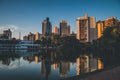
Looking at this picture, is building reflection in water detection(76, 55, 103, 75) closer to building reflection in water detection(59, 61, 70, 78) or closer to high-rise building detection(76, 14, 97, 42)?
building reflection in water detection(59, 61, 70, 78)

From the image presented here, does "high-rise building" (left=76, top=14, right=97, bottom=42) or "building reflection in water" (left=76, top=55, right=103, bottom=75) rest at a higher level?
"high-rise building" (left=76, top=14, right=97, bottom=42)

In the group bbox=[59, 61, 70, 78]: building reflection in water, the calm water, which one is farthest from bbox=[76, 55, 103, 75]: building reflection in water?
bbox=[59, 61, 70, 78]: building reflection in water

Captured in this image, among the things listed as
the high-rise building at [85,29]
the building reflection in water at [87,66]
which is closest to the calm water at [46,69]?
the building reflection in water at [87,66]

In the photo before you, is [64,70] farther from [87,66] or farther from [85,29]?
[85,29]

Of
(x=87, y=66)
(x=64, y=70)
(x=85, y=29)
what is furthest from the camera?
(x=85, y=29)

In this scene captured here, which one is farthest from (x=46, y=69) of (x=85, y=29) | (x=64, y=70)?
(x=85, y=29)

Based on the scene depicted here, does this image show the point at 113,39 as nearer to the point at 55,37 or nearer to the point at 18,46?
the point at 55,37

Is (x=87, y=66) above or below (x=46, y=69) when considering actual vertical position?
above

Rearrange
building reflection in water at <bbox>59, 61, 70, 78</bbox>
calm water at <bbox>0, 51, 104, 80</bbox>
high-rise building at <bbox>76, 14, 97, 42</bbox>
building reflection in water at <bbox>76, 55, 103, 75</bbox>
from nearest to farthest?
calm water at <bbox>0, 51, 104, 80</bbox> → building reflection in water at <bbox>59, 61, 70, 78</bbox> → building reflection in water at <bbox>76, 55, 103, 75</bbox> → high-rise building at <bbox>76, 14, 97, 42</bbox>

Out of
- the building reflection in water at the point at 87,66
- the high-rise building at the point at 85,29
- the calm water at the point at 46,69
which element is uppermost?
the high-rise building at the point at 85,29

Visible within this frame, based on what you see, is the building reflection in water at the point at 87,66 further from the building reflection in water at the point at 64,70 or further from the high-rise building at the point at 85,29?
the high-rise building at the point at 85,29

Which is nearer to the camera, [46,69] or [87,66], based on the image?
[46,69]

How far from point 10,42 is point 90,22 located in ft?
251

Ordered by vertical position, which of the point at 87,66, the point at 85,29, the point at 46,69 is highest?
the point at 85,29
